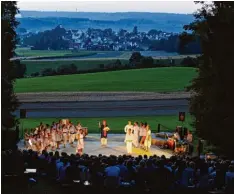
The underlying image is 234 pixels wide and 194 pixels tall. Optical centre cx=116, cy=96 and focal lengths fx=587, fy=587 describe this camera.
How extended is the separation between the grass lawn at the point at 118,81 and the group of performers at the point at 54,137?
82.1ft

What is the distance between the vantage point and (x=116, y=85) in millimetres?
58875

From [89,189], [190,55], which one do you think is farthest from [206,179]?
[190,55]

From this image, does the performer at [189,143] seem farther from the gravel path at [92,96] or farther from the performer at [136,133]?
the gravel path at [92,96]

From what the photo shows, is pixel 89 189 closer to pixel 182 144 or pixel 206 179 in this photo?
pixel 206 179

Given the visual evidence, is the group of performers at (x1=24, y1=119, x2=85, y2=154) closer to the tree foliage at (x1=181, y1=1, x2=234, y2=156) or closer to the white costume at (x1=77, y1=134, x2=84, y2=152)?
the white costume at (x1=77, y1=134, x2=84, y2=152)

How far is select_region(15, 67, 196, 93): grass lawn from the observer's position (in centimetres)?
5681

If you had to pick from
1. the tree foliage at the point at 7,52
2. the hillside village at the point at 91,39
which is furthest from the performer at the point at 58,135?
the hillside village at the point at 91,39

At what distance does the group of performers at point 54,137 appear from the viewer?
89.4ft

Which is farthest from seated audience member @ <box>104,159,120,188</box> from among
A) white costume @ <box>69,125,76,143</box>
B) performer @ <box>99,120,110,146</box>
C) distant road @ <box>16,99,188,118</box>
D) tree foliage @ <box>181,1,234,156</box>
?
distant road @ <box>16,99,188,118</box>

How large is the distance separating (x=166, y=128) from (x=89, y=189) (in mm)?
19399

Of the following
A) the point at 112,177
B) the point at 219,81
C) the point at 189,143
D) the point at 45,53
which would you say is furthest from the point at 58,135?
the point at 45,53

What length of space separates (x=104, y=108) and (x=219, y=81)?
23.2 metres

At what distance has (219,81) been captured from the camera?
21719 mm

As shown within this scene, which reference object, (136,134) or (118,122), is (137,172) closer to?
(136,134)
